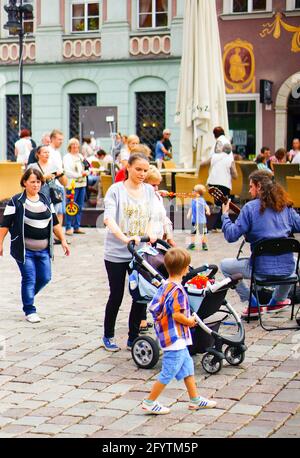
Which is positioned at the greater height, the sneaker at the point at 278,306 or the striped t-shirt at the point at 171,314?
the striped t-shirt at the point at 171,314

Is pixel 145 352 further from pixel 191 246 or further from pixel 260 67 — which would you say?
pixel 260 67

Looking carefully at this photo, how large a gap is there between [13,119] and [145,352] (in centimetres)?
2722

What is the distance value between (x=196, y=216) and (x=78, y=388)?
8330 millimetres

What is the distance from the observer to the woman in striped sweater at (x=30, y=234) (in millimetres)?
9602

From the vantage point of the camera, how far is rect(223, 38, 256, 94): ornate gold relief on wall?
94.3ft

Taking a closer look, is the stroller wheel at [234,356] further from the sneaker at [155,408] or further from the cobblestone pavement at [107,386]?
the sneaker at [155,408]

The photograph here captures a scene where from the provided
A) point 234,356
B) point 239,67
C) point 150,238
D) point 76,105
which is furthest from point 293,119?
point 234,356

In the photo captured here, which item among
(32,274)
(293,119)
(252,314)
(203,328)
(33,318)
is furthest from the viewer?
(293,119)

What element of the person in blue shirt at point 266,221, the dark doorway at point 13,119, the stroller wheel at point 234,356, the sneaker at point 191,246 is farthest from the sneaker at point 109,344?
the dark doorway at point 13,119

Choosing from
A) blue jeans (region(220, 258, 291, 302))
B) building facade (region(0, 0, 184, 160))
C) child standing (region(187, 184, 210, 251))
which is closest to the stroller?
blue jeans (region(220, 258, 291, 302))

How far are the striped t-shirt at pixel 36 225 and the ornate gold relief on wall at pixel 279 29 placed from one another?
1981cm

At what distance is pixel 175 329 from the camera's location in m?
6.60
